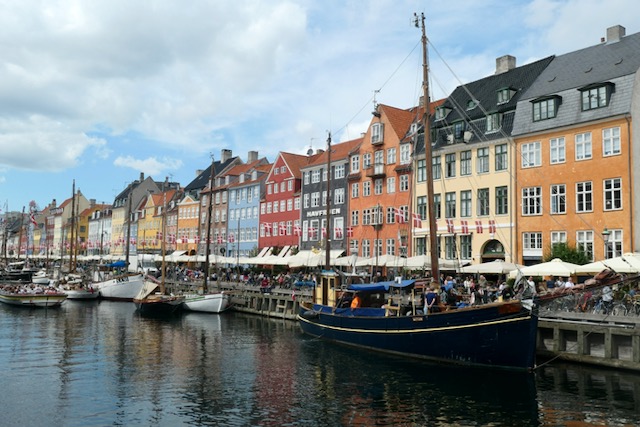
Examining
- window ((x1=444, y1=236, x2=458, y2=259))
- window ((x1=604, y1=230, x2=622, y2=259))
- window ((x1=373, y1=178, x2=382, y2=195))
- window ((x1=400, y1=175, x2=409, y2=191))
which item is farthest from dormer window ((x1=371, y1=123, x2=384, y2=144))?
window ((x1=604, y1=230, x2=622, y2=259))

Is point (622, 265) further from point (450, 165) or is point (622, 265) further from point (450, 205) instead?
point (450, 165)

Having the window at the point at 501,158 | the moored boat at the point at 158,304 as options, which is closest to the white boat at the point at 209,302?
the moored boat at the point at 158,304

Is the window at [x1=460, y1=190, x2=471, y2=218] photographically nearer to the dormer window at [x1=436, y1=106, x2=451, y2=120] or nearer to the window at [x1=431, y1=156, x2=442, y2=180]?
the window at [x1=431, y1=156, x2=442, y2=180]

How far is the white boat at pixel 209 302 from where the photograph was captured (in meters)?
47.1

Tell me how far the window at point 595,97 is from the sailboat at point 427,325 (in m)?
15.7

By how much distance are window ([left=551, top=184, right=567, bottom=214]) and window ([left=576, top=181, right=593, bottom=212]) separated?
88 cm

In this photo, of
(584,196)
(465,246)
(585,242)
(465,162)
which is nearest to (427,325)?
(585,242)

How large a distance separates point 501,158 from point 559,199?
5.65m

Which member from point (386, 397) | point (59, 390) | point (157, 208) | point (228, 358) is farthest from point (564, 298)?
point (157, 208)

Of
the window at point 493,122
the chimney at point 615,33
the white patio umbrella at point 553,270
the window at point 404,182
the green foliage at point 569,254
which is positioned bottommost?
the white patio umbrella at point 553,270

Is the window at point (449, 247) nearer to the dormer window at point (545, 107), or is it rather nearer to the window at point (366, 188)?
the dormer window at point (545, 107)

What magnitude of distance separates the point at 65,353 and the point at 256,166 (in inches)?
2155

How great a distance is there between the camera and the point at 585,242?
36.6 meters

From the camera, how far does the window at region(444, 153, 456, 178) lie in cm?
4631
